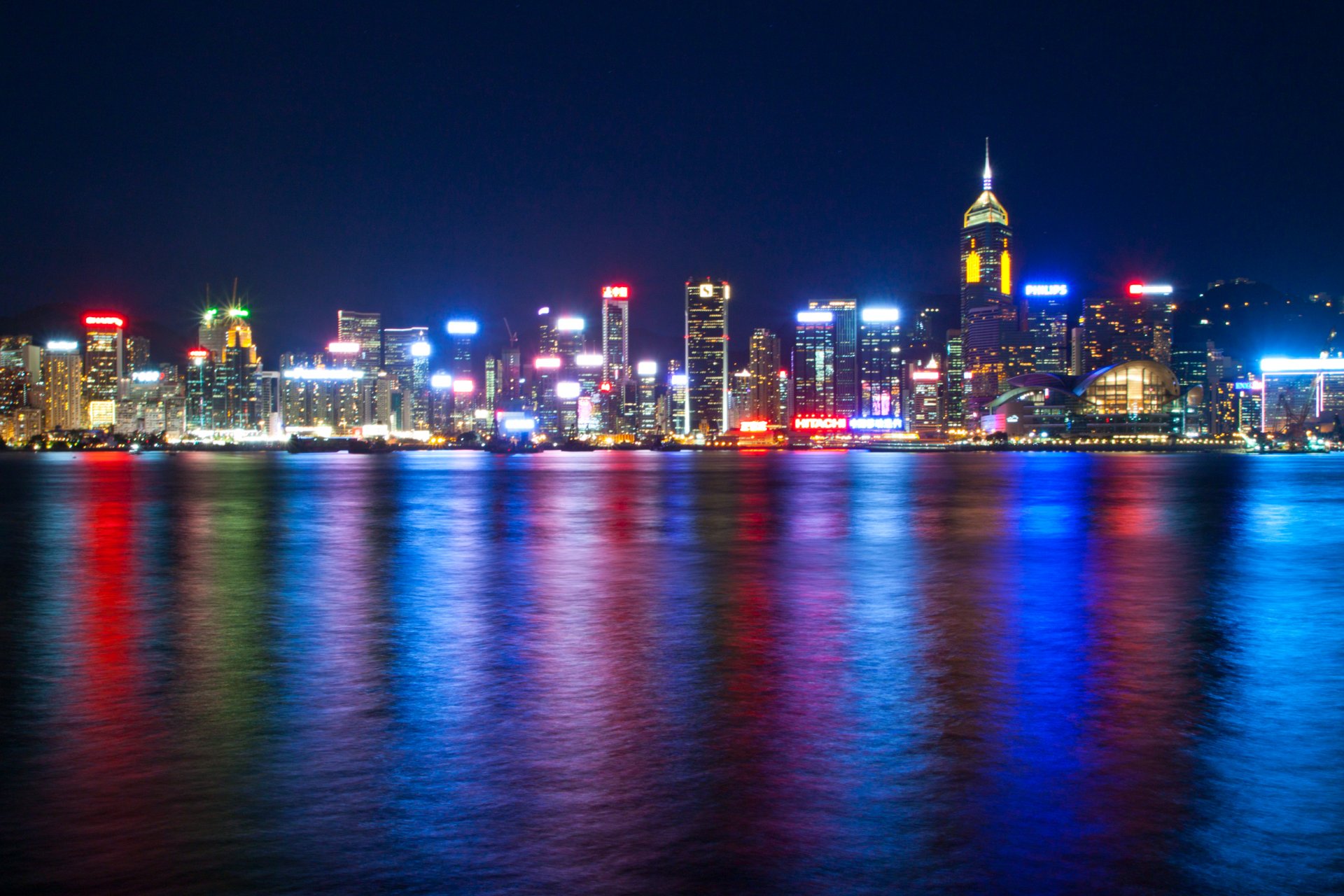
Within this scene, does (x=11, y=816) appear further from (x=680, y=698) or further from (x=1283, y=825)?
(x=1283, y=825)

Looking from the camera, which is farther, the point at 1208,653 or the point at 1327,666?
the point at 1208,653

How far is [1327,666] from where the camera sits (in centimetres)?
1177

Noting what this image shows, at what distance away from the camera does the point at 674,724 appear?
356 inches

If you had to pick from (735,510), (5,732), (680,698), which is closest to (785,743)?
(680,698)

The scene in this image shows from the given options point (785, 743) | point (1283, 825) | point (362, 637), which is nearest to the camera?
point (1283, 825)

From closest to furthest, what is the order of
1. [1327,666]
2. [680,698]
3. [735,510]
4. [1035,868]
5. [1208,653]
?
[1035,868]
[680,698]
[1327,666]
[1208,653]
[735,510]

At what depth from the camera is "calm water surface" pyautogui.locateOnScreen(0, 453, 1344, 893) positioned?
5891 mm

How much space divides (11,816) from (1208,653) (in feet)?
40.7

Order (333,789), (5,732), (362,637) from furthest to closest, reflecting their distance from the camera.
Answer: (362,637), (5,732), (333,789)

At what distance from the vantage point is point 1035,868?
5711mm

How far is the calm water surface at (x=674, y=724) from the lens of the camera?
5891 millimetres

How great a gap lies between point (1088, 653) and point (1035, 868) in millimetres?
7452

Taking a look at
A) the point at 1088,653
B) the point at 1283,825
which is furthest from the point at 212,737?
the point at 1088,653

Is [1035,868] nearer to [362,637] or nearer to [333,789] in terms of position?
[333,789]
